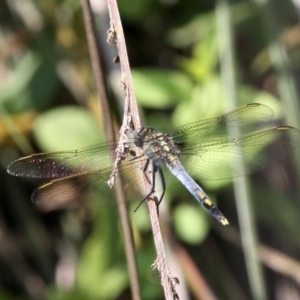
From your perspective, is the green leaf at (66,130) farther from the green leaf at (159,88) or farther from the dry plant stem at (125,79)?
the dry plant stem at (125,79)

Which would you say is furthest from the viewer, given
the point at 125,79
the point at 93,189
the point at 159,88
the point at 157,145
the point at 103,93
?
the point at 159,88

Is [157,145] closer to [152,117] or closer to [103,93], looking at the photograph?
[152,117]

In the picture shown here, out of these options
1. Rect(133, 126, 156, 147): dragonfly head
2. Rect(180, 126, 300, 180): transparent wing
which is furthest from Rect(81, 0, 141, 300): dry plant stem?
Rect(180, 126, 300, 180): transparent wing

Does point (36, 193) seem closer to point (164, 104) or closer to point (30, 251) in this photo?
point (164, 104)

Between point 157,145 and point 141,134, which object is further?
point 157,145

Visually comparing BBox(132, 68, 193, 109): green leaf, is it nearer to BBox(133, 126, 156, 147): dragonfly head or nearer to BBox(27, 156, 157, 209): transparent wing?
BBox(133, 126, 156, 147): dragonfly head

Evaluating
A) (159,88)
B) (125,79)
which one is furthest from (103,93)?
(159,88)

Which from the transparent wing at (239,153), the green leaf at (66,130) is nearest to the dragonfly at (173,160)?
→ the transparent wing at (239,153)
